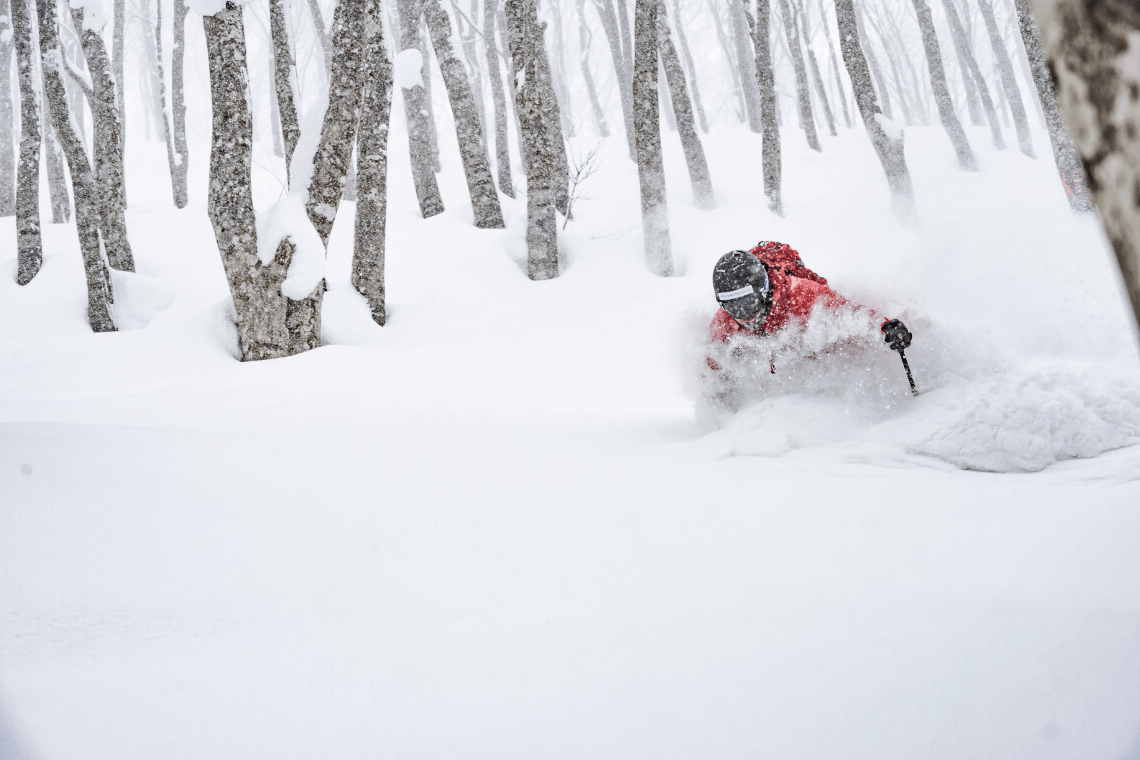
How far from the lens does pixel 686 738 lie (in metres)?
1.23

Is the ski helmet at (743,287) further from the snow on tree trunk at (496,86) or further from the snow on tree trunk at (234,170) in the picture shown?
the snow on tree trunk at (496,86)

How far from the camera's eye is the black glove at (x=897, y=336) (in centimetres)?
347

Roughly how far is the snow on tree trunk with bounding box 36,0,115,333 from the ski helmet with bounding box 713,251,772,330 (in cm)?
564

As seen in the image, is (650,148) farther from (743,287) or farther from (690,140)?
(743,287)

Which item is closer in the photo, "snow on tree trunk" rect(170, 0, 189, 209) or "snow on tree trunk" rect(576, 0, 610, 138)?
"snow on tree trunk" rect(170, 0, 189, 209)

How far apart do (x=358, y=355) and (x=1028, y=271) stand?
4.55m

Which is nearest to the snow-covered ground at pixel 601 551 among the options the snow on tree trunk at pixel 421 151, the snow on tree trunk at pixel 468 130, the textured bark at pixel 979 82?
the snow on tree trunk at pixel 468 130

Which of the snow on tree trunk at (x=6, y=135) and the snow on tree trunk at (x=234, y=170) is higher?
the snow on tree trunk at (x=6, y=135)

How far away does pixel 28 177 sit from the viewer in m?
7.54

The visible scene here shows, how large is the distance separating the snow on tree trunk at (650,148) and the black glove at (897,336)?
4.70 meters

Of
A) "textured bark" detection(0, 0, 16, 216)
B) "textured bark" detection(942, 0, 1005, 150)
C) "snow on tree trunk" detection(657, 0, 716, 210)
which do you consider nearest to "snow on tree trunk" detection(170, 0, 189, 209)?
"textured bark" detection(0, 0, 16, 216)

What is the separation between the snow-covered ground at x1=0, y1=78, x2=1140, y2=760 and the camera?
4.17 feet

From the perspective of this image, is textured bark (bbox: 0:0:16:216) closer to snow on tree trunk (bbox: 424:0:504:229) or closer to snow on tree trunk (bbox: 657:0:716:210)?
snow on tree trunk (bbox: 424:0:504:229)

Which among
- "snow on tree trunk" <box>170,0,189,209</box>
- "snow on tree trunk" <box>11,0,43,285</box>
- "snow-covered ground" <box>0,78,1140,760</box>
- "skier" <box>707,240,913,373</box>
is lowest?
"snow-covered ground" <box>0,78,1140,760</box>
